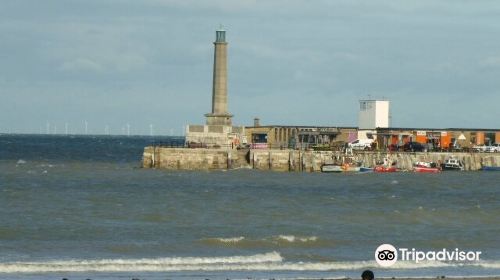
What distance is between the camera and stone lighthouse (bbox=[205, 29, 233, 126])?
102250 mm

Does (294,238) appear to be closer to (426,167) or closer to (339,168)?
(339,168)

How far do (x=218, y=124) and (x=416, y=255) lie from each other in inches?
2489

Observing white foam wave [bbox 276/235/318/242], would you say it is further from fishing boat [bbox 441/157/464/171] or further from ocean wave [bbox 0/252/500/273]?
fishing boat [bbox 441/157/464/171]

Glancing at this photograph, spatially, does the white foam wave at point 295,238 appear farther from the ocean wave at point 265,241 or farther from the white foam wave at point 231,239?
the white foam wave at point 231,239

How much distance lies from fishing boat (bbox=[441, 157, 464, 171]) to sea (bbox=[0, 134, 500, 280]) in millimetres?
14355

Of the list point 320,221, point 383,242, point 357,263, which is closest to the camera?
point 357,263

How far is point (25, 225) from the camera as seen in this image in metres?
49.8

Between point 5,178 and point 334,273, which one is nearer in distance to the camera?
point 334,273

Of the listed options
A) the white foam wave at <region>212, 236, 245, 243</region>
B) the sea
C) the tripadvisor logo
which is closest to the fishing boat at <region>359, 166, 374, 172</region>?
the sea

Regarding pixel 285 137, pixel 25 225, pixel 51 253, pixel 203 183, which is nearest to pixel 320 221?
pixel 25 225

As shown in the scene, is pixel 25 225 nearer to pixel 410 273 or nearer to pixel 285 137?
pixel 410 273

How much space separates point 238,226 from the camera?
5128 cm

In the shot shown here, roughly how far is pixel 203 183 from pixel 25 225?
110ft

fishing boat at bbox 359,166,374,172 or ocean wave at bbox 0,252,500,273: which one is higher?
fishing boat at bbox 359,166,374,172
